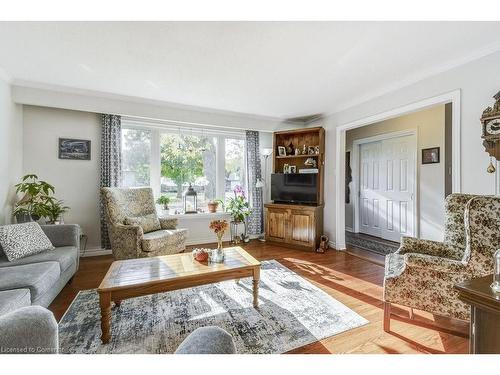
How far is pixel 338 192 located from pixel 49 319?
3.84m

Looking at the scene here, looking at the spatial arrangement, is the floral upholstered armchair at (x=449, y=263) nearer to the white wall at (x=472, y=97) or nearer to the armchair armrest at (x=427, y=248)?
the armchair armrest at (x=427, y=248)

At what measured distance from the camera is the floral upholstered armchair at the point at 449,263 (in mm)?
1440

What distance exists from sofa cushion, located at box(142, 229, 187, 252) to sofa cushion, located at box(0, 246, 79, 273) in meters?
Answer: 0.70

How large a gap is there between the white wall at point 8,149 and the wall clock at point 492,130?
16.4ft

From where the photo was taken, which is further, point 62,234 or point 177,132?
point 177,132

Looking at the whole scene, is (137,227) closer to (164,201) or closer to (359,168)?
(164,201)

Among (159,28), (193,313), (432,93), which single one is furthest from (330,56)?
(193,313)

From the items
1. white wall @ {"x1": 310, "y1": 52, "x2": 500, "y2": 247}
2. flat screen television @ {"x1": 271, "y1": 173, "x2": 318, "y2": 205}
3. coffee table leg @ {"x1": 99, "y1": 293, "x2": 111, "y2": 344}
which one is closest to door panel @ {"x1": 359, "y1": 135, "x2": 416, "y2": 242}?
flat screen television @ {"x1": 271, "y1": 173, "x2": 318, "y2": 205}

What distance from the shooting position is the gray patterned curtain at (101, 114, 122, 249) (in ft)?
11.4

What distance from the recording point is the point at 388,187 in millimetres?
4504

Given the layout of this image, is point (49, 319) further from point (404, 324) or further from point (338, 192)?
point (338, 192)

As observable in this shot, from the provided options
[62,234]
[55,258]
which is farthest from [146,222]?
[55,258]

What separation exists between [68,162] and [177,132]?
5.46 ft

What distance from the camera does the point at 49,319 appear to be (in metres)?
0.90
